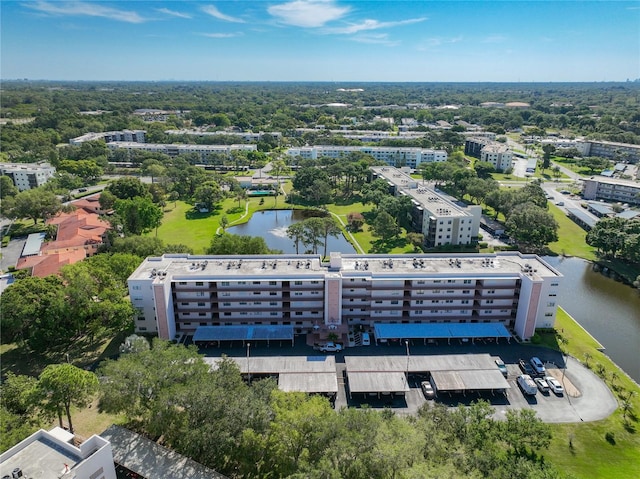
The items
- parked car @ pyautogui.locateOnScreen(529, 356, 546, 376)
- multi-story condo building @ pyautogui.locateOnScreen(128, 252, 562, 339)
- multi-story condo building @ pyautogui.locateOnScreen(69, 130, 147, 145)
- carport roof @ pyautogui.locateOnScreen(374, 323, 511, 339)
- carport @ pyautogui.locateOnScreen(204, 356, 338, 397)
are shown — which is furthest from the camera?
multi-story condo building @ pyautogui.locateOnScreen(69, 130, 147, 145)

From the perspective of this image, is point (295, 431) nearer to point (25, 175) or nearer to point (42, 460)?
point (42, 460)

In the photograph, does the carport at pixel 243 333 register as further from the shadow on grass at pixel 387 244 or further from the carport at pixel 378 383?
the shadow on grass at pixel 387 244

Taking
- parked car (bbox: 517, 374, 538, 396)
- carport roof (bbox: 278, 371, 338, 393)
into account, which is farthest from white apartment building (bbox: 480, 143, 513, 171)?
carport roof (bbox: 278, 371, 338, 393)

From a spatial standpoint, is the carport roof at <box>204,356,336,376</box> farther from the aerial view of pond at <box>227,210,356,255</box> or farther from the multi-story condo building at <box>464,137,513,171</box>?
the multi-story condo building at <box>464,137,513,171</box>

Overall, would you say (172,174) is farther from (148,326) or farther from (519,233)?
(519,233)

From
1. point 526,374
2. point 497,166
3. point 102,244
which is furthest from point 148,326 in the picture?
point 497,166

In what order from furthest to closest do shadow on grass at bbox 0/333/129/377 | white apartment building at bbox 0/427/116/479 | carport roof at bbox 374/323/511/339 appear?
1. carport roof at bbox 374/323/511/339
2. shadow on grass at bbox 0/333/129/377
3. white apartment building at bbox 0/427/116/479
